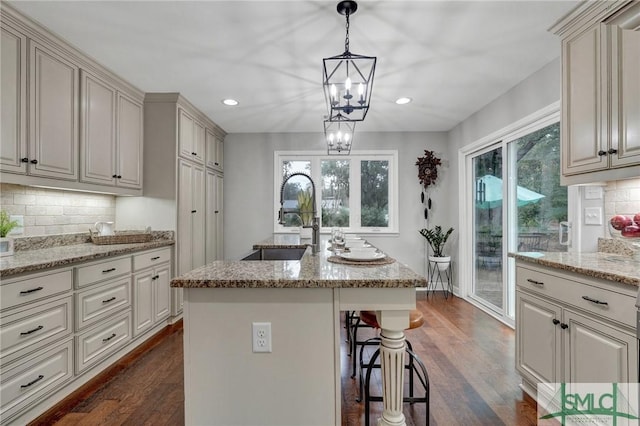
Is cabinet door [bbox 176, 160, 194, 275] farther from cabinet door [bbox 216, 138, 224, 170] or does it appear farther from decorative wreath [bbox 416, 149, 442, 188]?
decorative wreath [bbox 416, 149, 442, 188]

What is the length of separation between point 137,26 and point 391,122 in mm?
3247

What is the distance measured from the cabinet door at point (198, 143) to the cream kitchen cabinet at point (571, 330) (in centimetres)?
362

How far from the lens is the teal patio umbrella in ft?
10.5

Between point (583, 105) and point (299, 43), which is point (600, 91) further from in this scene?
point (299, 43)

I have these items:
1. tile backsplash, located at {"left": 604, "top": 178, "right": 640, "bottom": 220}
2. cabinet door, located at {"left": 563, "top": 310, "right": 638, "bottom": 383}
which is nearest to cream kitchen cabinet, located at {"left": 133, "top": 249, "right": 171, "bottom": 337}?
cabinet door, located at {"left": 563, "top": 310, "right": 638, "bottom": 383}

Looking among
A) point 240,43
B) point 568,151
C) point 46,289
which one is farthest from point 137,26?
point 568,151

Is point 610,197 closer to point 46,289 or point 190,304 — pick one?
point 190,304

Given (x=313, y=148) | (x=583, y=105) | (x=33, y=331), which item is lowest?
(x=33, y=331)

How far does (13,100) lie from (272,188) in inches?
127

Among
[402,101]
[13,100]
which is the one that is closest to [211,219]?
[13,100]

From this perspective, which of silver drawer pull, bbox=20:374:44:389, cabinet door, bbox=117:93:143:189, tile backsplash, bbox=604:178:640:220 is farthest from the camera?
cabinet door, bbox=117:93:143:189

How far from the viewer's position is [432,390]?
2.15 metres

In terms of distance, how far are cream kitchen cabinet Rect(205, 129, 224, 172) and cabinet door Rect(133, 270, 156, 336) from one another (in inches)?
75.2

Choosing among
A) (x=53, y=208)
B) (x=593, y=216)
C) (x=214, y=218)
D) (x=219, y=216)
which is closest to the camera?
(x=593, y=216)
